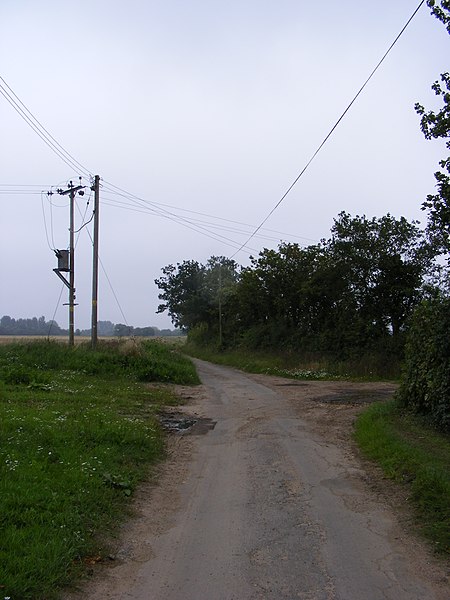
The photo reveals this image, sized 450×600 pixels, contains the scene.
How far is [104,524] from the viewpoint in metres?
5.45

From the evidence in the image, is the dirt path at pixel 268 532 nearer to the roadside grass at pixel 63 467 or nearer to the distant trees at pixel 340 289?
the roadside grass at pixel 63 467

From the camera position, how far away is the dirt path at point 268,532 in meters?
4.21

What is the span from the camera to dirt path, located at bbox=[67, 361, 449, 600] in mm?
4211

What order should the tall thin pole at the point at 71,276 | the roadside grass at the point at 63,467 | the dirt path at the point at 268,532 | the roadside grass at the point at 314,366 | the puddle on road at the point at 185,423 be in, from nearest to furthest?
the dirt path at the point at 268,532
the roadside grass at the point at 63,467
the puddle on road at the point at 185,423
the tall thin pole at the point at 71,276
the roadside grass at the point at 314,366

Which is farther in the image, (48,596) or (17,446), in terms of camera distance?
(17,446)

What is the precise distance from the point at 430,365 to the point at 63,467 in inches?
325

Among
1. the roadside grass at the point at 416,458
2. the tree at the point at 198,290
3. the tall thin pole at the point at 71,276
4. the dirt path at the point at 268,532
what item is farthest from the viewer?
the tree at the point at 198,290

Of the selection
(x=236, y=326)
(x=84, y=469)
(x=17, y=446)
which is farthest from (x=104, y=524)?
(x=236, y=326)

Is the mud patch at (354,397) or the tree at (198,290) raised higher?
the tree at (198,290)

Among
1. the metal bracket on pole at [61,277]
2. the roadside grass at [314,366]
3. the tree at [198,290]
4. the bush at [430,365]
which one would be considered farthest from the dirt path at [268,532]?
the tree at [198,290]

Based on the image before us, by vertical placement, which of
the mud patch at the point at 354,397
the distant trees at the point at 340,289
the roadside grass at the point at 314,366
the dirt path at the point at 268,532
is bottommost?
the dirt path at the point at 268,532

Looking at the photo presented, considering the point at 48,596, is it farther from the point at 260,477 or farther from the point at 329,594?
the point at 260,477

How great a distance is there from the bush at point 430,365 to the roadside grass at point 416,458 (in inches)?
14.7

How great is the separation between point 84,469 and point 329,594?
3871 millimetres
